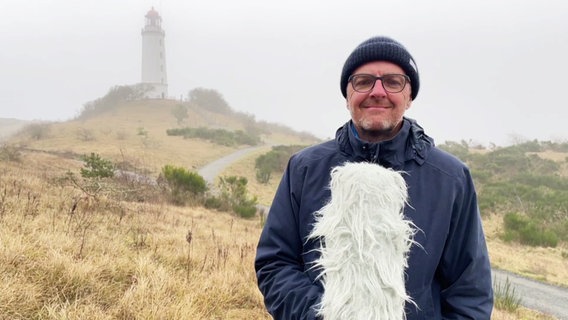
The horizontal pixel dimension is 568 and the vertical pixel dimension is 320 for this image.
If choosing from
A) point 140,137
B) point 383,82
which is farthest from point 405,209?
point 140,137

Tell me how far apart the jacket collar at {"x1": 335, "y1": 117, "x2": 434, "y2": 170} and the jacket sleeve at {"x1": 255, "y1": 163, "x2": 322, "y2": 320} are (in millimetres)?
281

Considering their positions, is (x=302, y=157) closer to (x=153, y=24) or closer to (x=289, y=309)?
(x=289, y=309)

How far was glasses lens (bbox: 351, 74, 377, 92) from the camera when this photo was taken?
1489 mm

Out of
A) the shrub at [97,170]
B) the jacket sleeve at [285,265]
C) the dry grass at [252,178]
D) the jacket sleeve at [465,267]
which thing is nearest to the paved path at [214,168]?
the dry grass at [252,178]

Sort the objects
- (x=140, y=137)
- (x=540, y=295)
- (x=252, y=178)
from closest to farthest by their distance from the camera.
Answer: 1. (x=540, y=295)
2. (x=252, y=178)
3. (x=140, y=137)

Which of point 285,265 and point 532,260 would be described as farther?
point 532,260

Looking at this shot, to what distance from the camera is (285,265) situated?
57.9 inches

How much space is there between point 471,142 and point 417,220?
41826mm

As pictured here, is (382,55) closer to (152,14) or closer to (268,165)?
(268,165)

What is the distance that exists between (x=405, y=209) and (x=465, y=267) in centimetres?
32

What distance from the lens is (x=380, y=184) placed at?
49.5 inches

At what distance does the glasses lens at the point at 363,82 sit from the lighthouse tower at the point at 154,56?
6272 cm

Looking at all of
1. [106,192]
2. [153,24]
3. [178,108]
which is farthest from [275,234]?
[153,24]

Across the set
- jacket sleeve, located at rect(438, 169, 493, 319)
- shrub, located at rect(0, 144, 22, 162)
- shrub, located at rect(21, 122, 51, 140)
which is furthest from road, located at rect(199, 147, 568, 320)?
shrub, located at rect(21, 122, 51, 140)
